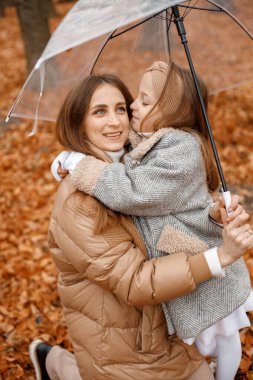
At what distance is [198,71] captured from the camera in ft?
10.3

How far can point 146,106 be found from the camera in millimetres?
2619

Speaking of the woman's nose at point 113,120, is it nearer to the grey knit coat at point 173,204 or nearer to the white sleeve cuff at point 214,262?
the grey knit coat at point 173,204

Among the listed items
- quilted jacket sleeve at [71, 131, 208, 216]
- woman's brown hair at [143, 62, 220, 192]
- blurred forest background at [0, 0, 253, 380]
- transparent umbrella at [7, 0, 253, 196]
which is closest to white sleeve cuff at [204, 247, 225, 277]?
quilted jacket sleeve at [71, 131, 208, 216]

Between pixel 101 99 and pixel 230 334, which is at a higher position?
pixel 101 99

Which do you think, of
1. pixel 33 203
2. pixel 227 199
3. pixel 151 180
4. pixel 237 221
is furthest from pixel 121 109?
pixel 33 203

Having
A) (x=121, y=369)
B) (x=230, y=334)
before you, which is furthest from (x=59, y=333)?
(x=230, y=334)

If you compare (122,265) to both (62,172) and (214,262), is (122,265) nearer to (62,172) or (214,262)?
(214,262)

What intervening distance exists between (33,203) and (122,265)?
13.3ft

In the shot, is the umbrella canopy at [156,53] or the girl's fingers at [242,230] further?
the umbrella canopy at [156,53]

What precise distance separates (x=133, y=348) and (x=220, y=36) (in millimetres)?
2086

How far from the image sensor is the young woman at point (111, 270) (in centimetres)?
226

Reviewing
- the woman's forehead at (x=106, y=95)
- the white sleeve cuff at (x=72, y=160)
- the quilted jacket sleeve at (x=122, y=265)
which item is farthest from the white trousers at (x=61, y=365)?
the woman's forehead at (x=106, y=95)

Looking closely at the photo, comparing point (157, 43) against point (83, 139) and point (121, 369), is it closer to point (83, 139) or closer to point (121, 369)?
point (83, 139)

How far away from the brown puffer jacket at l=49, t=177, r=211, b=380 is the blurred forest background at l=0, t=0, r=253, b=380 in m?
1.03
